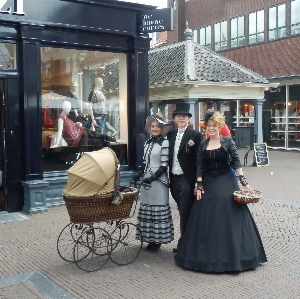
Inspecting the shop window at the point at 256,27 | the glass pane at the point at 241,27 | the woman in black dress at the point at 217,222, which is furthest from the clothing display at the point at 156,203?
the glass pane at the point at 241,27

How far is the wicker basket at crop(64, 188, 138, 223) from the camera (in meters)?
5.43

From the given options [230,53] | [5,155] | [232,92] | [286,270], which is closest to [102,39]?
[5,155]

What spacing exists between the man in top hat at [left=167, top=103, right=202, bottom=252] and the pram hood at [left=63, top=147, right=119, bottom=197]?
34.3 inches

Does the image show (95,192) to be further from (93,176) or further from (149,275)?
(149,275)

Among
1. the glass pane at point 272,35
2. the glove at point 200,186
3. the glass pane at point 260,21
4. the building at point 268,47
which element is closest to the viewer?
the glove at point 200,186

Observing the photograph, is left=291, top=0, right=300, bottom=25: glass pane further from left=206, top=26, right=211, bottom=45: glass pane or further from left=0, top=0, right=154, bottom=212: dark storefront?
left=0, top=0, right=154, bottom=212: dark storefront

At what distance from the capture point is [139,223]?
6.37m

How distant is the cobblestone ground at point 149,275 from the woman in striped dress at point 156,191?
32 cm

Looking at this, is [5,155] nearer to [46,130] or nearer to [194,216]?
[46,130]

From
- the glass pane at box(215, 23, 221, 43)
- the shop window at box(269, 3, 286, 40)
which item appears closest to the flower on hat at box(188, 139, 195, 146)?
the shop window at box(269, 3, 286, 40)

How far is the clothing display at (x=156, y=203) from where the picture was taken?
6.21 meters

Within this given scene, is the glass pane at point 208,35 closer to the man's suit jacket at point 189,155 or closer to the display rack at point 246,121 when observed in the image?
the display rack at point 246,121

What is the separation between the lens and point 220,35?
28.7 meters

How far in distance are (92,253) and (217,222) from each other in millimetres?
1628
